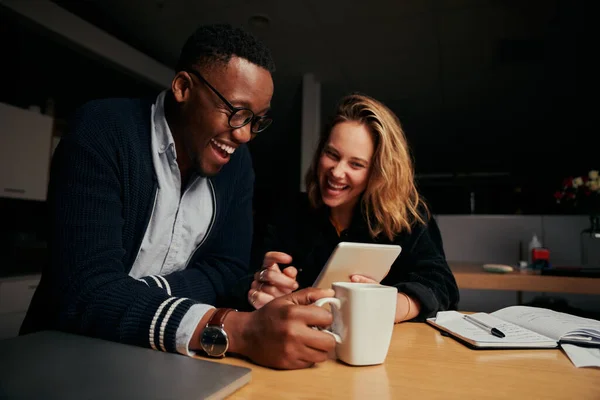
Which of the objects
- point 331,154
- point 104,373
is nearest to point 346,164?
point 331,154

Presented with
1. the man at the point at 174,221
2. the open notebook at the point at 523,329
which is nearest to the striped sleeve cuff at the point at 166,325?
the man at the point at 174,221

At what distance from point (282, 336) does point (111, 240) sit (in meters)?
0.48

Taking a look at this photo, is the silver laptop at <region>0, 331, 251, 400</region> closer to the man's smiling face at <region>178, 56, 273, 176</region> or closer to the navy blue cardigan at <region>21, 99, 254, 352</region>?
the navy blue cardigan at <region>21, 99, 254, 352</region>

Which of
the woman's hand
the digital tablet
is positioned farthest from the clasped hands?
the digital tablet

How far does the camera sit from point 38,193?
3.20 m

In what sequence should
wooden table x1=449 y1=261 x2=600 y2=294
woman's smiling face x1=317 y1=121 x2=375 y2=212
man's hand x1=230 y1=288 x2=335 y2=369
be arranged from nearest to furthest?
1. man's hand x1=230 y1=288 x2=335 y2=369
2. woman's smiling face x1=317 y1=121 x2=375 y2=212
3. wooden table x1=449 y1=261 x2=600 y2=294

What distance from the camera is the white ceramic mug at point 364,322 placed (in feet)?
1.98

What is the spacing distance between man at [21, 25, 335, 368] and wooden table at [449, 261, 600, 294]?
151cm

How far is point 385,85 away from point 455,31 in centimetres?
115

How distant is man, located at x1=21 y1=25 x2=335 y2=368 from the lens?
65 centimetres

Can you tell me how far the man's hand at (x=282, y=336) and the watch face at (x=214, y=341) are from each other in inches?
0.6

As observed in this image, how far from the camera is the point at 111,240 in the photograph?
2.85 ft

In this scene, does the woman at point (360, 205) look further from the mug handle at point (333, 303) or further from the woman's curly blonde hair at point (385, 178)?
the mug handle at point (333, 303)

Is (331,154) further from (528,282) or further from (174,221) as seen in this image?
(528,282)
